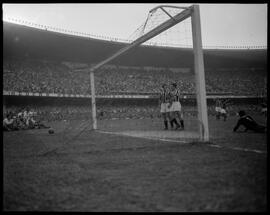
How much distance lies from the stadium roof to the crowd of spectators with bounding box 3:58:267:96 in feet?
4.29

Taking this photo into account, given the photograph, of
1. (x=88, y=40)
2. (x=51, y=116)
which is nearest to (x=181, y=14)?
(x=51, y=116)

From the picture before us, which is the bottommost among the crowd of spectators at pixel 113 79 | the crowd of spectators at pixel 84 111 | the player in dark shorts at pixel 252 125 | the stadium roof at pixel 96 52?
the player in dark shorts at pixel 252 125

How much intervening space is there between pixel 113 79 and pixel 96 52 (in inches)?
182

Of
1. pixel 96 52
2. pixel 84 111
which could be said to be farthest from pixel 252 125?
pixel 96 52

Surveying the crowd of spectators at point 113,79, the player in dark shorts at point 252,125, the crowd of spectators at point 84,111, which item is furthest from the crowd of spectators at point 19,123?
the player in dark shorts at point 252,125

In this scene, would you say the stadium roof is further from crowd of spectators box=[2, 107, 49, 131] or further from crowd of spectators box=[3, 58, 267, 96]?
crowd of spectators box=[2, 107, 49, 131]

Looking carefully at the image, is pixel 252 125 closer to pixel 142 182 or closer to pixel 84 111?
pixel 142 182

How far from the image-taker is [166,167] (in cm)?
459

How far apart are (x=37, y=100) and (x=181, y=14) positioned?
99.7ft

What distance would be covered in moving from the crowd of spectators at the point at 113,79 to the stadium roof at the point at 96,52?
1.31m

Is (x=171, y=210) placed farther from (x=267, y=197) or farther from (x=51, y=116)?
(x=51, y=116)

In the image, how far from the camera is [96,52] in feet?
137

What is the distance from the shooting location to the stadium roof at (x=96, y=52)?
34125 millimetres

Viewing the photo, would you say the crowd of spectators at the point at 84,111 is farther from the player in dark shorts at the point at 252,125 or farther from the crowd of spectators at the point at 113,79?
the player in dark shorts at the point at 252,125
